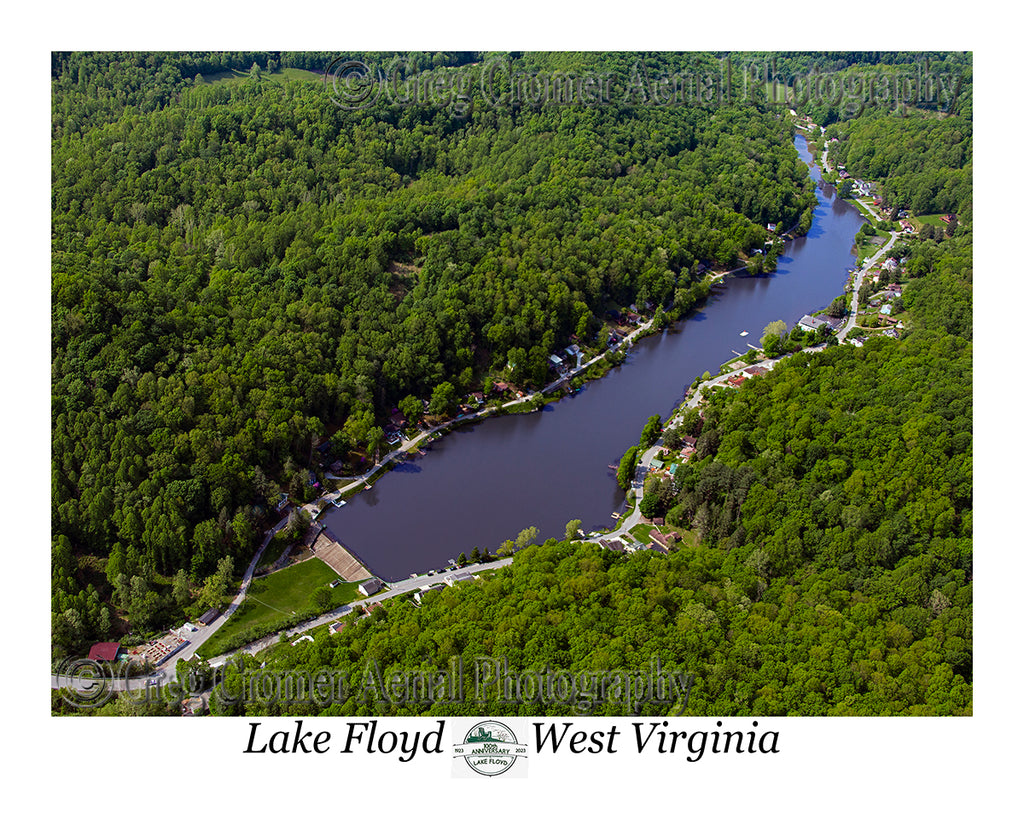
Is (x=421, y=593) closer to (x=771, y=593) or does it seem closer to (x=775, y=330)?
(x=771, y=593)

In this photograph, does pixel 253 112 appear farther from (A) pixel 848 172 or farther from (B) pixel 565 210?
(A) pixel 848 172

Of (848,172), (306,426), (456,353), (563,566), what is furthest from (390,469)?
(848,172)

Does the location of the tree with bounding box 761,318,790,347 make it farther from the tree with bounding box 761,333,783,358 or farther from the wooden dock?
the wooden dock

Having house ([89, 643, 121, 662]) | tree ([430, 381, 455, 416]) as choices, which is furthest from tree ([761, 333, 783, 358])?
house ([89, 643, 121, 662])

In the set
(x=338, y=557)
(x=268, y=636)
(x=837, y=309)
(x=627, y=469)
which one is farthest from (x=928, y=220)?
(x=268, y=636)

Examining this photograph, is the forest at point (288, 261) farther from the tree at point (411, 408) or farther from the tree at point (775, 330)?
the tree at point (775, 330)
